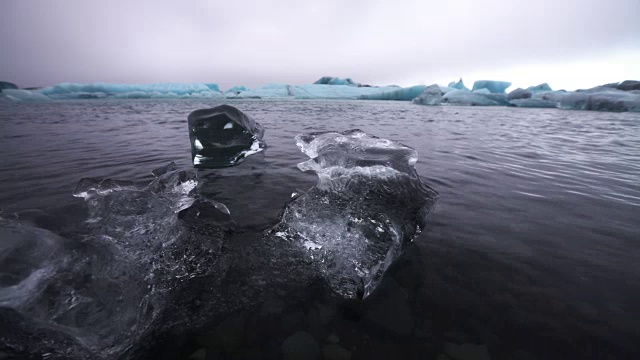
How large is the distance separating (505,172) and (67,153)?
30.1ft

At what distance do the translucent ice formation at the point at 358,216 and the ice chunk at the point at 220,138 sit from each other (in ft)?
9.69

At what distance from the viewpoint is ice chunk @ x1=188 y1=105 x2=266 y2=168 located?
5293mm

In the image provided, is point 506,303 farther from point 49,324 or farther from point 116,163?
point 116,163

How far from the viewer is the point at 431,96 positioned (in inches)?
1324

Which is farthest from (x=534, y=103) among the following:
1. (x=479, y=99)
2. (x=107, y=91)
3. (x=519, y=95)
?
(x=107, y=91)

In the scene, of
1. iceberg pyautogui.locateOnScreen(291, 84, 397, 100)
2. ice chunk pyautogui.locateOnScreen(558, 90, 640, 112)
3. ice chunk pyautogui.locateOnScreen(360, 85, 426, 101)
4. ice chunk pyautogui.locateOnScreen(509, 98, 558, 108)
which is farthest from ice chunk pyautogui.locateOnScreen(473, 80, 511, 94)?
ice chunk pyautogui.locateOnScreen(558, 90, 640, 112)

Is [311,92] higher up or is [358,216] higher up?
[311,92]

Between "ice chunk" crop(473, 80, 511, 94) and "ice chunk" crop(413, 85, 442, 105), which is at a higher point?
"ice chunk" crop(473, 80, 511, 94)

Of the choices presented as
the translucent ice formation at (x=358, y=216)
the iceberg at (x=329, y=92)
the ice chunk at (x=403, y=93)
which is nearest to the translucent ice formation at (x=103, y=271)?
the translucent ice formation at (x=358, y=216)

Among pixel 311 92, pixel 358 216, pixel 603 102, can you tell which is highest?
pixel 311 92

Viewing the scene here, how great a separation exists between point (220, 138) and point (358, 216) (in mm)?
4278

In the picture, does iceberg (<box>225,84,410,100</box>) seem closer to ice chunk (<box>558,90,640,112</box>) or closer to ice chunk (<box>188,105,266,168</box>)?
ice chunk (<box>558,90,640,112</box>)

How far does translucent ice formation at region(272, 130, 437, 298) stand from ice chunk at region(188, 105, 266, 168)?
2.95 meters

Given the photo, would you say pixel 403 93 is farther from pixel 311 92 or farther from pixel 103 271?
pixel 103 271
